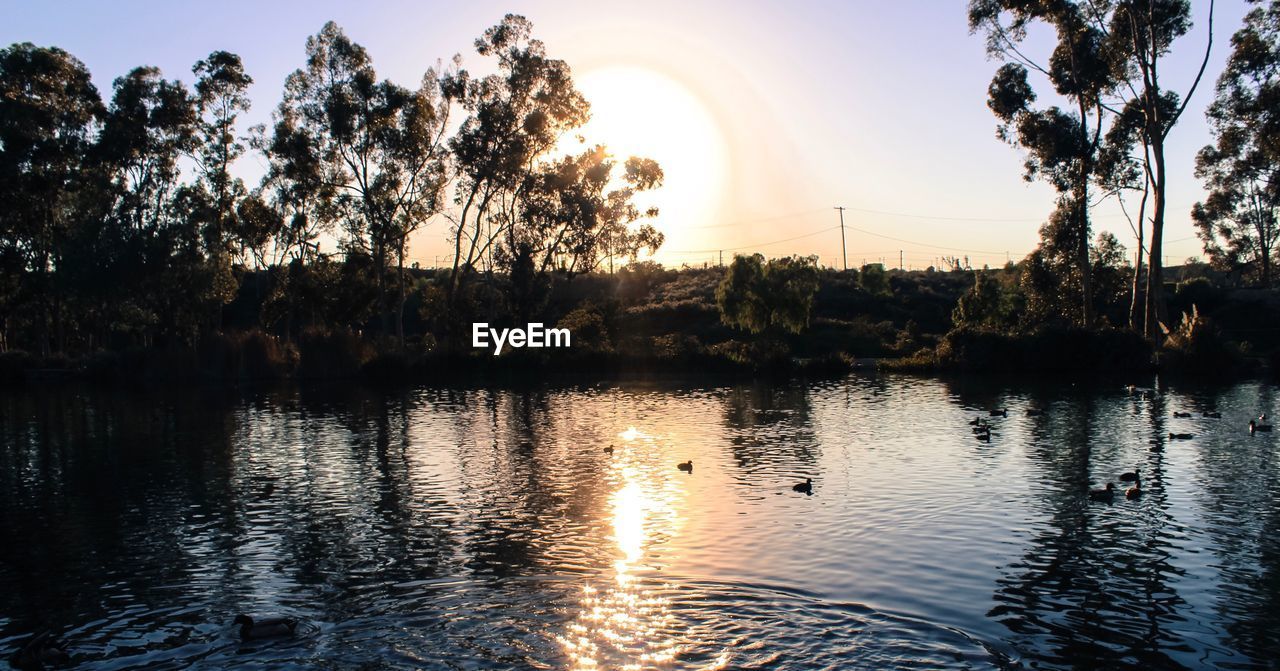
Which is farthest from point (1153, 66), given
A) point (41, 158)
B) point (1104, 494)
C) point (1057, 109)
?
point (41, 158)

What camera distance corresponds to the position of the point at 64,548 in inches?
728

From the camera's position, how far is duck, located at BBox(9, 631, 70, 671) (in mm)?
12367

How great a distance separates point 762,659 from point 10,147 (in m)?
76.2

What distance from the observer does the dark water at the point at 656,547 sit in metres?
12.9

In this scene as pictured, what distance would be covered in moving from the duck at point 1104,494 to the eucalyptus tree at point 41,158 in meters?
74.6

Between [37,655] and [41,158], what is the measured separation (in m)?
71.6

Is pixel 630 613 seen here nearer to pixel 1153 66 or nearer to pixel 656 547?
pixel 656 547

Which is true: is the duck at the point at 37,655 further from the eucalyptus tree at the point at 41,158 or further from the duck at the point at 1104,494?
the eucalyptus tree at the point at 41,158

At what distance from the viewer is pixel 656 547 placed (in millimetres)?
17828

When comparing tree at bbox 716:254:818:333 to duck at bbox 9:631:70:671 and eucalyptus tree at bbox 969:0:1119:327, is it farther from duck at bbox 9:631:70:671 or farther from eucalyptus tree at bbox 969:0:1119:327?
duck at bbox 9:631:70:671

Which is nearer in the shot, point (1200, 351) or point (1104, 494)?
point (1104, 494)

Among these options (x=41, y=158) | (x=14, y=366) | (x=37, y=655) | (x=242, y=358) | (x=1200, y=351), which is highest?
(x=41, y=158)

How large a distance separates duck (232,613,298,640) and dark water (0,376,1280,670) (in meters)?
0.21

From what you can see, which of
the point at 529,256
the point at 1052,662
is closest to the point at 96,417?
the point at 529,256
